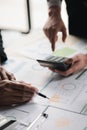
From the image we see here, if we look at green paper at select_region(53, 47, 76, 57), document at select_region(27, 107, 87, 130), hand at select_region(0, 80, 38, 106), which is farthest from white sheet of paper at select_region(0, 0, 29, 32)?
document at select_region(27, 107, 87, 130)

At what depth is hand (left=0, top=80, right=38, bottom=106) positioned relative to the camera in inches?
35.3

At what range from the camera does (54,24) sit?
1.21m

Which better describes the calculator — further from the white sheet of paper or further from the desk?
the white sheet of paper

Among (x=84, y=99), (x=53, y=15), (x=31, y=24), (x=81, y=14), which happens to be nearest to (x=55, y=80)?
(x=84, y=99)

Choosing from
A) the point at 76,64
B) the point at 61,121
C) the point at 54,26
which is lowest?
the point at 61,121

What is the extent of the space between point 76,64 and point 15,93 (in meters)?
0.34

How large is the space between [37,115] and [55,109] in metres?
0.07

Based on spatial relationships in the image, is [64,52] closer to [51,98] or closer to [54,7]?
[54,7]

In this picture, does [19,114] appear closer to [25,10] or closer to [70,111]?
[70,111]

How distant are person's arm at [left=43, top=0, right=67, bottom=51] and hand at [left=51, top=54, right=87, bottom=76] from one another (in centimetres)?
14

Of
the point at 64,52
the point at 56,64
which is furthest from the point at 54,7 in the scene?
the point at 56,64

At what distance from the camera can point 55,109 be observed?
2.81ft

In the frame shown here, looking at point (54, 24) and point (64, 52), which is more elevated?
point (54, 24)

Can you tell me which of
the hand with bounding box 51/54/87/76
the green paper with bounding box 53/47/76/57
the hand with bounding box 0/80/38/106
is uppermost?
the green paper with bounding box 53/47/76/57
